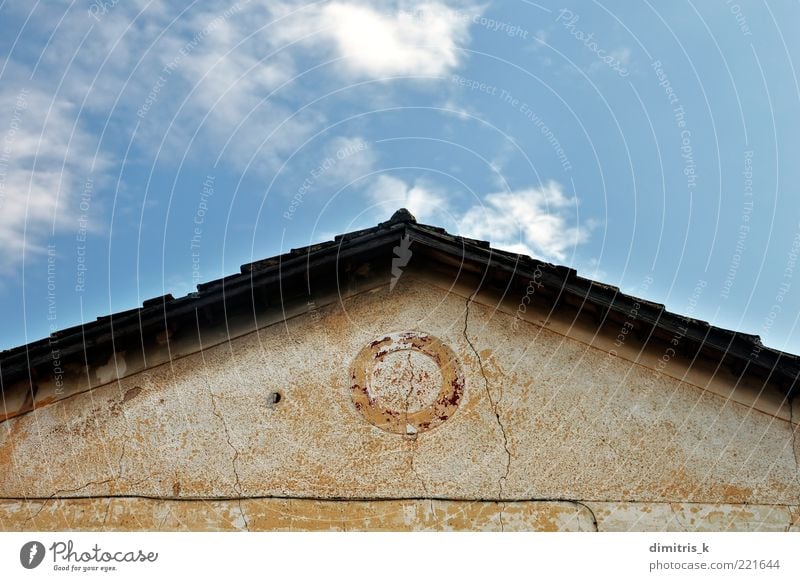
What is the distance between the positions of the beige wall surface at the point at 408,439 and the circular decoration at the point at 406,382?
0.01 meters

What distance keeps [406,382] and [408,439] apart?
1.91ft

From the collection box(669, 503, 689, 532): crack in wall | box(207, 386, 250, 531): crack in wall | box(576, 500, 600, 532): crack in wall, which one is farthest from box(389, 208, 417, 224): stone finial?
box(669, 503, 689, 532): crack in wall

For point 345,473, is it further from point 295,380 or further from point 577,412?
point 577,412

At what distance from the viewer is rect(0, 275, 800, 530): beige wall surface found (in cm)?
532

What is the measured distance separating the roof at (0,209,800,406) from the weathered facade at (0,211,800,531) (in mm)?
20

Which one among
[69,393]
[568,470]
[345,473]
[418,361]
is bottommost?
[568,470]

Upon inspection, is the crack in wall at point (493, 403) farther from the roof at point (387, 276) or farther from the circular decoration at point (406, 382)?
the roof at point (387, 276)

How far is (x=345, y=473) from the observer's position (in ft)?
18.0

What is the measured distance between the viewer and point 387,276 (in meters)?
6.75

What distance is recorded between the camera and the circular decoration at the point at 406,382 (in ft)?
19.1

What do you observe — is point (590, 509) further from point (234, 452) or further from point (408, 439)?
point (234, 452)

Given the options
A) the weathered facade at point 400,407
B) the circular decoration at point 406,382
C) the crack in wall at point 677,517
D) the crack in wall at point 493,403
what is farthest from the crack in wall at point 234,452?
the crack in wall at point 677,517

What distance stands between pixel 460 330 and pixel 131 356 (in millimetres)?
3322
